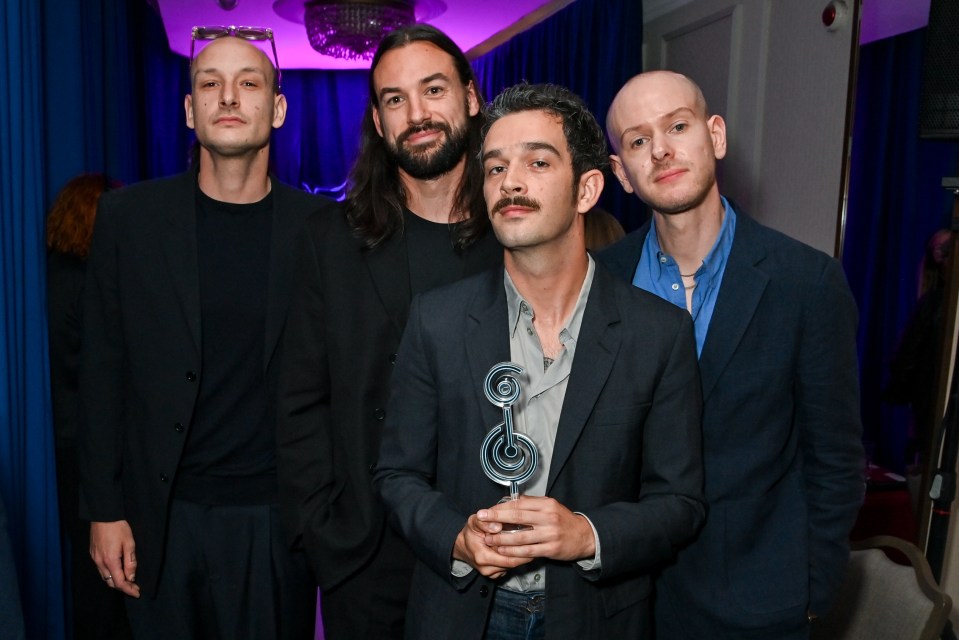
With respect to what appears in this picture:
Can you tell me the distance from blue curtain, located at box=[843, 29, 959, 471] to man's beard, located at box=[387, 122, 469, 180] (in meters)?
2.00

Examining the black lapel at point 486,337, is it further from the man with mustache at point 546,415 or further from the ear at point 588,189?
the ear at point 588,189

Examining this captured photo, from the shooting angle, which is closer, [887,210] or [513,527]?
[513,527]

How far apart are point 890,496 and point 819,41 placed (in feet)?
6.27

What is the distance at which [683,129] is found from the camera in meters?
1.71

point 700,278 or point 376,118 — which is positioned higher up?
point 376,118

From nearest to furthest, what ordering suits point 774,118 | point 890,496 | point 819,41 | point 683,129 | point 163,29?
point 683,129, point 890,496, point 819,41, point 774,118, point 163,29

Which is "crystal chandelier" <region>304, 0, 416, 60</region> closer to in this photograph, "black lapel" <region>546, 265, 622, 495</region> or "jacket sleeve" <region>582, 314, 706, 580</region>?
"black lapel" <region>546, 265, 622, 495</region>

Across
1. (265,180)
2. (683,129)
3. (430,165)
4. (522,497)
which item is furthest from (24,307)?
(683,129)

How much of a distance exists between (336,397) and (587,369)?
629 millimetres

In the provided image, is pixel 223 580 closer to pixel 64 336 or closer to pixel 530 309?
pixel 530 309

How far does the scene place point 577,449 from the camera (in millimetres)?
1478

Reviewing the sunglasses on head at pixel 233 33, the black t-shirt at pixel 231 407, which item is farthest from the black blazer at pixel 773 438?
the sunglasses on head at pixel 233 33

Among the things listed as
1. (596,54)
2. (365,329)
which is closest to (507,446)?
(365,329)

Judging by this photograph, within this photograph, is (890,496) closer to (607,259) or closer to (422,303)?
(607,259)
